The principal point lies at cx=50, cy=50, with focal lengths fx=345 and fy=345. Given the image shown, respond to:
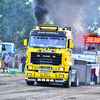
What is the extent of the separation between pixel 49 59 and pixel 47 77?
882 mm

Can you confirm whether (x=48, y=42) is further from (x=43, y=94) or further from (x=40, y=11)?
(x=40, y=11)

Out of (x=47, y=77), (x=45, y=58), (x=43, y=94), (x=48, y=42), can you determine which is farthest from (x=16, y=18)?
(x=43, y=94)

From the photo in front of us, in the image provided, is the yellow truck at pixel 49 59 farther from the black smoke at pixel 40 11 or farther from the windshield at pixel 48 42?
the black smoke at pixel 40 11

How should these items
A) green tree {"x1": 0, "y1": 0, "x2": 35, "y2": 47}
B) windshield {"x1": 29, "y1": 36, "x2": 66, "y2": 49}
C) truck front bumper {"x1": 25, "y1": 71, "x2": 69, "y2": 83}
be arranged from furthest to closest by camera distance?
green tree {"x1": 0, "y1": 0, "x2": 35, "y2": 47}
windshield {"x1": 29, "y1": 36, "x2": 66, "y2": 49}
truck front bumper {"x1": 25, "y1": 71, "x2": 69, "y2": 83}

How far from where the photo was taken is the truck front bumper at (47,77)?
16688 millimetres

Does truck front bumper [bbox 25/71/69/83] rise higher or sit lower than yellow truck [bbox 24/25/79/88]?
lower

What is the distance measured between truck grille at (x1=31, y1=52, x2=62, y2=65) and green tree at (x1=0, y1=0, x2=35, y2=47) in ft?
150

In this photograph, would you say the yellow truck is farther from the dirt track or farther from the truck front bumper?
the dirt track

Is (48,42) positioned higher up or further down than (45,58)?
higher up

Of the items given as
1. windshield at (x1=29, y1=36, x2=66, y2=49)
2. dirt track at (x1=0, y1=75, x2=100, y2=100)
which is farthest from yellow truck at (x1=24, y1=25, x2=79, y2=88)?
dirt track at (x1=0, y1=75, x2=100, y2=100)

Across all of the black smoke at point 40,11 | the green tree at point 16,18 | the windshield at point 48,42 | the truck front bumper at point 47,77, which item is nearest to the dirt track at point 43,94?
the truck front bumper at point 47,77

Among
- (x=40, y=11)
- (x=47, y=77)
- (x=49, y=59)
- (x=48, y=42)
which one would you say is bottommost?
(x=47, y=77)

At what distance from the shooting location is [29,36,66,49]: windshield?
16953mm

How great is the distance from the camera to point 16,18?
6275cm
